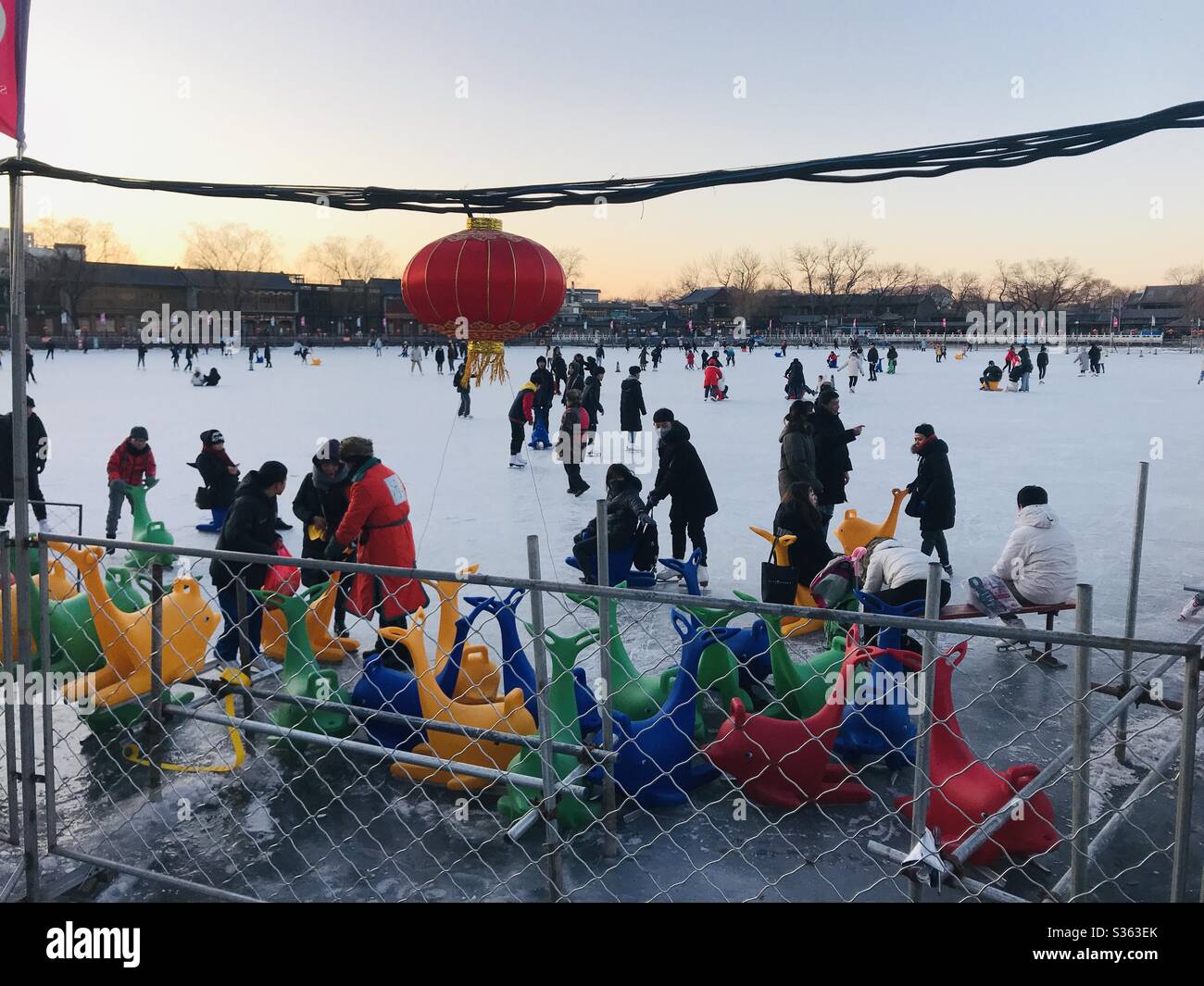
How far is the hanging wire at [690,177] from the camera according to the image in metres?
3.06

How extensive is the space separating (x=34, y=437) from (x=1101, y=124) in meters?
8.65

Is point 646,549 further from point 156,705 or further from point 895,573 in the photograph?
point 156,705

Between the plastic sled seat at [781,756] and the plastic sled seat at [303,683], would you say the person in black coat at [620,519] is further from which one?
the plastic sled seat at [781,756]

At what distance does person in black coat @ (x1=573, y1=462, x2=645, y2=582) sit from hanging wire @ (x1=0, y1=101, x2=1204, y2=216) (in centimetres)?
308

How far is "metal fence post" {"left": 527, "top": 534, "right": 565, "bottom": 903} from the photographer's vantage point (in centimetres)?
288

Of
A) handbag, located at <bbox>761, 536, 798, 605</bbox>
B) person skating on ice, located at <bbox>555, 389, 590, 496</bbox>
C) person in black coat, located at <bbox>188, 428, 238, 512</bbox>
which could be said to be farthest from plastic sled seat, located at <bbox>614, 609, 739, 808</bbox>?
person skating on ice, located at <bbox>555, 389, 590, 496</bbox>

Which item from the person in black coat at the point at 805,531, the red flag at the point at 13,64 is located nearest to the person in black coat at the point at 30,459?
the red flag at the point at 13,64

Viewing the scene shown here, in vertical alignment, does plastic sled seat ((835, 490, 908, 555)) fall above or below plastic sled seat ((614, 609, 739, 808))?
above

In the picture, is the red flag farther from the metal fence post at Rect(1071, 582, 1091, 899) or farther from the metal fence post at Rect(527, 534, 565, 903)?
the metal fence post at Rect(1071, 582, 1091, 899)

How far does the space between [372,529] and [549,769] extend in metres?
2.96

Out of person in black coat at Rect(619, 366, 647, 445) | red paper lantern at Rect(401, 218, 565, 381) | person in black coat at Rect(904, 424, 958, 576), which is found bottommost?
person in black coat at Rect(904, 424, 958, 576)

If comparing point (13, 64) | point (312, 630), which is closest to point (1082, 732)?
point (13, 64)
